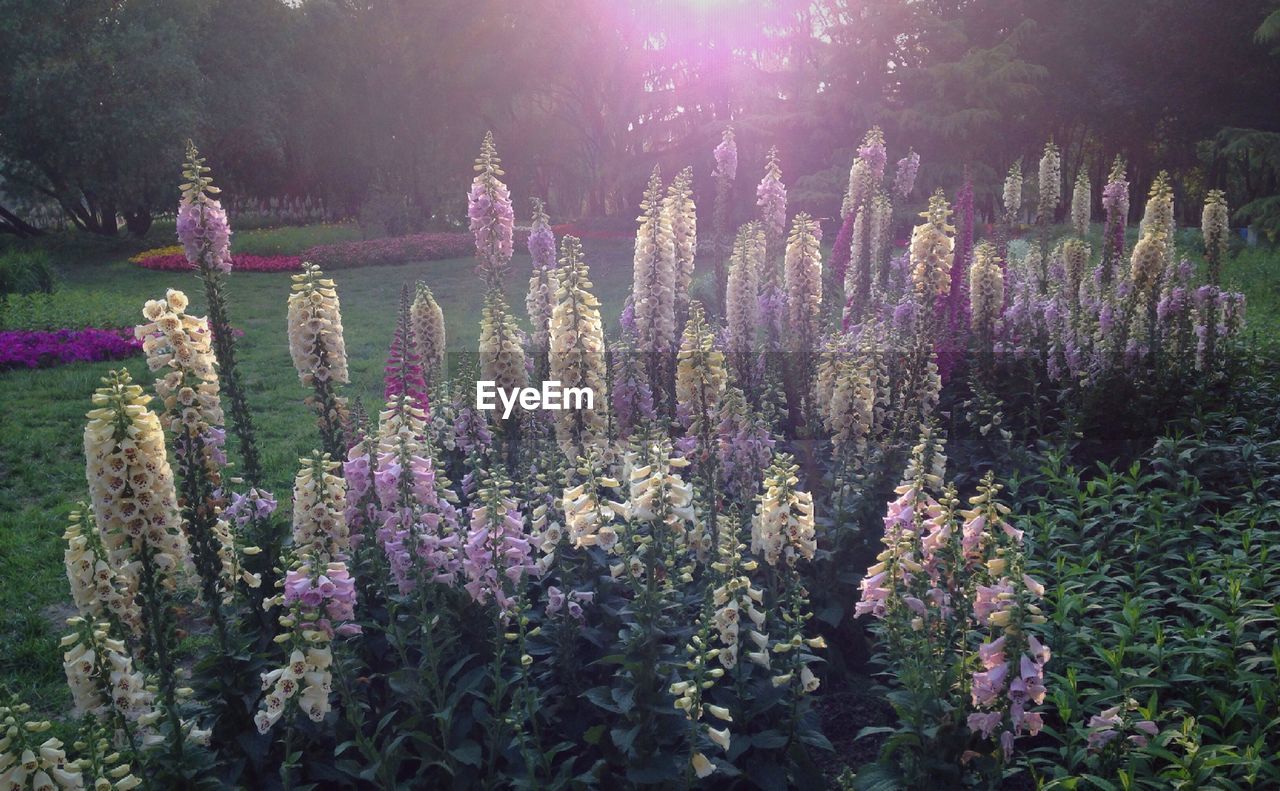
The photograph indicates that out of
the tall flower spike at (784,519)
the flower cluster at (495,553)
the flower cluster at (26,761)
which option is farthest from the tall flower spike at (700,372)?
the flower cluster at (26,761)

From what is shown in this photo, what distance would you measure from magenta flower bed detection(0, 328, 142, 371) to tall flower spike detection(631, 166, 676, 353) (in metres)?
8.91

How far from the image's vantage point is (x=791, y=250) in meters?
7.20

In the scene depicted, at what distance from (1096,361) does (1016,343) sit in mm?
1099

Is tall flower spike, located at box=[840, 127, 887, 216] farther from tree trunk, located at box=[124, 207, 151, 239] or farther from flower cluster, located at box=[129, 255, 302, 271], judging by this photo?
tree trunk, located at box=[124, 207, 151, 239]

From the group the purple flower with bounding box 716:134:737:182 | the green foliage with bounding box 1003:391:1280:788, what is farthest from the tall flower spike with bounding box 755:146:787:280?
the green foliage with bounding box 1003:391:1280:788

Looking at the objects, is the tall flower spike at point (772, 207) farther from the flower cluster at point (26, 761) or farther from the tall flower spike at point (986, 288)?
the flower cluster at point (26, 761)

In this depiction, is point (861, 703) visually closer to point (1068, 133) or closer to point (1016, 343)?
point (1016, 343)

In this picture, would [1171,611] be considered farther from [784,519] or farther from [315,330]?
[315,330]

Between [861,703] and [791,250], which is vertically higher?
[791,250]

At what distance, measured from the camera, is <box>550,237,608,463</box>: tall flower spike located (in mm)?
5113

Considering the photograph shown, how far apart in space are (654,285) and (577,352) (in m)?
1.30

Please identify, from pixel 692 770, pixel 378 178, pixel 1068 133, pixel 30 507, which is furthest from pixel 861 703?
pixel 378 178

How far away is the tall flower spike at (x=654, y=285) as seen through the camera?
6152mm

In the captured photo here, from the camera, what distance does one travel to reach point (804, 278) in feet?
23.6
